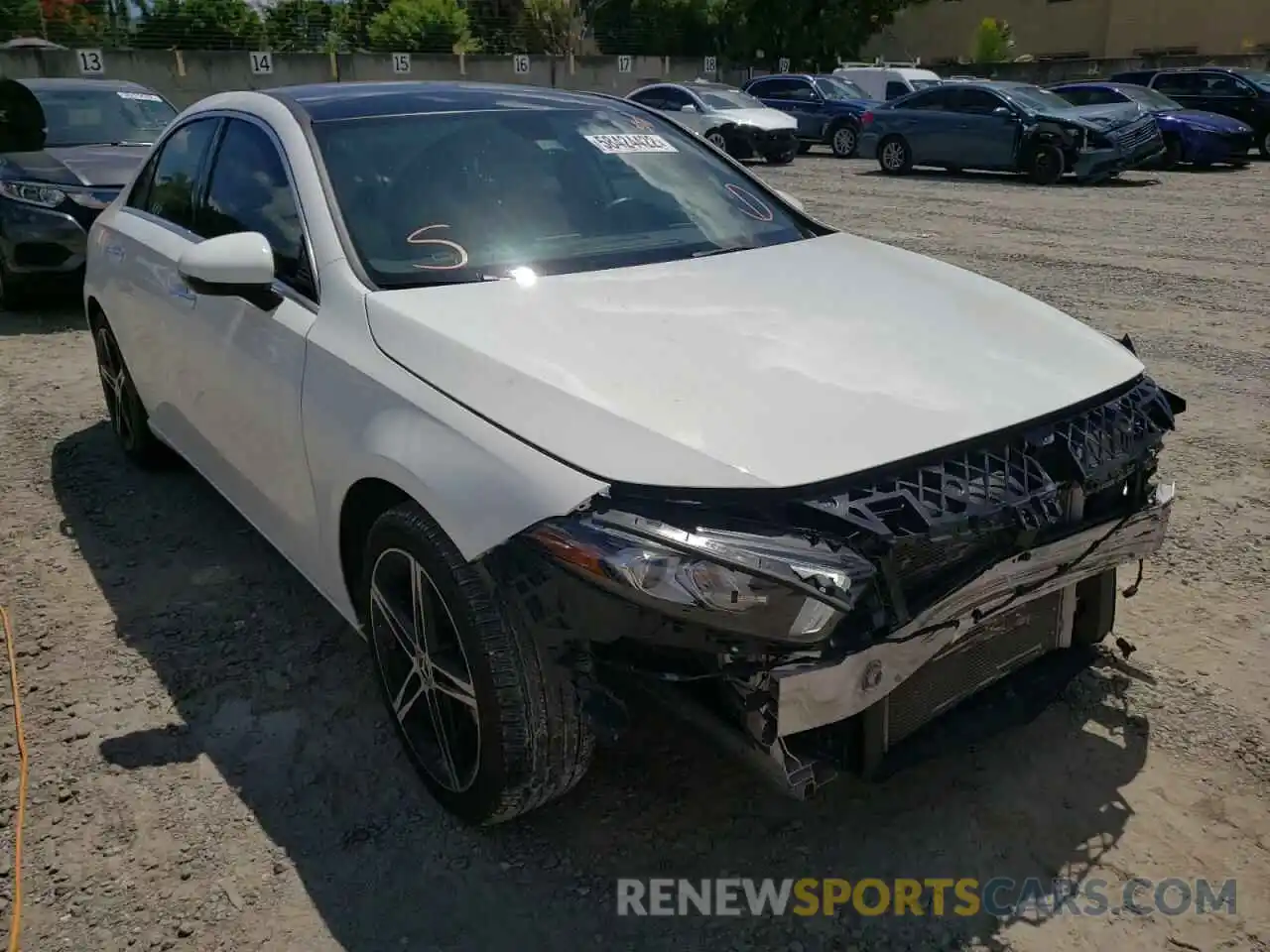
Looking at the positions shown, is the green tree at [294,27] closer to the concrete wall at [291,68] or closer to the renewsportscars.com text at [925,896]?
the concrete wall at [291,68]

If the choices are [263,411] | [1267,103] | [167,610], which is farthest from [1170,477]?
[1267,103]

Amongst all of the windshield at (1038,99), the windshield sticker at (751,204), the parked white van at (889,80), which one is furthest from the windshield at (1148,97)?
the windshield sticker at (751,204)

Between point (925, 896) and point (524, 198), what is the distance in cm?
218

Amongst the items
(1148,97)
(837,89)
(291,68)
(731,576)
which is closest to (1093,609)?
(731,576)

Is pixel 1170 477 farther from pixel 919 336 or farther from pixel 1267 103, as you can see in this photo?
pixel 1267 103

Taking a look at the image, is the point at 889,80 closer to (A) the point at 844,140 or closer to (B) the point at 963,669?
(A) the point at 844,140

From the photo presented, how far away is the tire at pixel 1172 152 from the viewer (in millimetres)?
16812

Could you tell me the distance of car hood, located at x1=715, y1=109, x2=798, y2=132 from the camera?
62.3ft

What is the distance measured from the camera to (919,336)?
8.73 feet

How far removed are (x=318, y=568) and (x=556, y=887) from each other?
1.16 metres

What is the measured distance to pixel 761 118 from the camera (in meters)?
19.1

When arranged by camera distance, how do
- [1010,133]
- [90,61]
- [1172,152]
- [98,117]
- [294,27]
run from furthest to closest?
[294,27] < [90,61] < [1172,152] < [1010,133] < [98,117]

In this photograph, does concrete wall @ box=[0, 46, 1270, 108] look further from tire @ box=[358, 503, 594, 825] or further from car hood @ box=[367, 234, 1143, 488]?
tire @ box=[358, 503, 594, 825]

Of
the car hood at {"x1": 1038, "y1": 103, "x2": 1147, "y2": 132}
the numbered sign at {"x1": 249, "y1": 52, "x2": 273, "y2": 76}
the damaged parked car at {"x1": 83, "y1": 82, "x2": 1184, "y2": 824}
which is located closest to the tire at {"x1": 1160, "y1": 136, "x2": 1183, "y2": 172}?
the car hood at {"x1": 1038, "y1": 103, "x2": 1147, "y2": 132}
